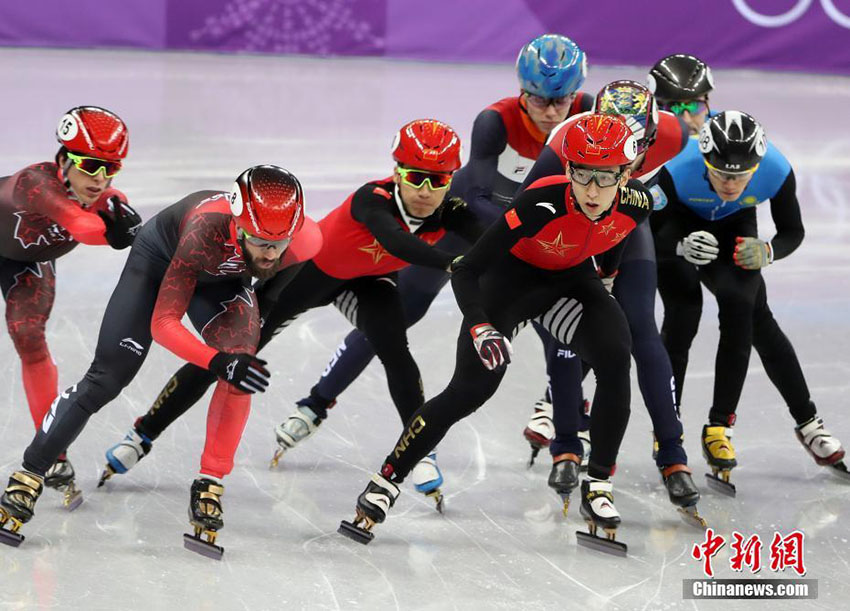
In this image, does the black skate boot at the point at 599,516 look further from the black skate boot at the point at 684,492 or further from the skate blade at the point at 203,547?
the skate blade at the point at 203,547

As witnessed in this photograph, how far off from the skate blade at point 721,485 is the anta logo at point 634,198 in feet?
3.90

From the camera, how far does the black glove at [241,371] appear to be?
13.0 ft

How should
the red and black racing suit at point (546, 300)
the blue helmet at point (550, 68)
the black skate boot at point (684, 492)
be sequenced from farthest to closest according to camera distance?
the blue helmet at point (550, 68) < the black skate boot at point (684, 492) < the red and black racing suit at point (546, 300)

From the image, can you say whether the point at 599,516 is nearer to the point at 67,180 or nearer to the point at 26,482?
the point at 26,482

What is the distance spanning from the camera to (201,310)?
4.31m

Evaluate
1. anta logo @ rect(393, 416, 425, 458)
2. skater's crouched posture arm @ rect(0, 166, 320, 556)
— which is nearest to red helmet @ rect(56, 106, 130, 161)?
skater's crouched posture arm @ rect(0, 166, 320, 556)

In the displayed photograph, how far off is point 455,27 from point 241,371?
40.5 ft

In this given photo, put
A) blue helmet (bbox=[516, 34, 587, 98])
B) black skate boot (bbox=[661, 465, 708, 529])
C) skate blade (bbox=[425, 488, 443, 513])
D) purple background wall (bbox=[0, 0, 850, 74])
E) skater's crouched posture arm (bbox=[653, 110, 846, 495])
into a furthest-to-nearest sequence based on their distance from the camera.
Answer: purple background wall (bbox=[0, 0, 850, 74]) → blue helmet (bbox=[516, 34, 587, 98]) → skater's crouched posture arm (bbox=[653, 110, 846, 495]) → skate blade (bbox=[425, 488, 443, 513]) → black skate boot (bbox=[661, 465, 708, 529])

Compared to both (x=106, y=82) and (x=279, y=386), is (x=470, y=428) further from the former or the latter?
(x=106, y=82)

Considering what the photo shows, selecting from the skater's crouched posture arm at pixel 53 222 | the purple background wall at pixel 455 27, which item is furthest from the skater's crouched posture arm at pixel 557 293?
the purple background wall at pixel 455 27

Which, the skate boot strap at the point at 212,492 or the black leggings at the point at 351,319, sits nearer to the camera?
the skate boot strap at the point at 212,492

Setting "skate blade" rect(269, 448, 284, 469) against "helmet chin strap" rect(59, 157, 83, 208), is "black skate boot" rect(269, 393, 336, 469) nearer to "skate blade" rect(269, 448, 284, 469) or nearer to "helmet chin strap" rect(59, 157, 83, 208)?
"skate blade" rect(269, 448, 284, 469)

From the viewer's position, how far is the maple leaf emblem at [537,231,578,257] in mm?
4332

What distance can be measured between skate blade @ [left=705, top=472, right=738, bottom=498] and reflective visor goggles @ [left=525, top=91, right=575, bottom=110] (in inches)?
64.3
